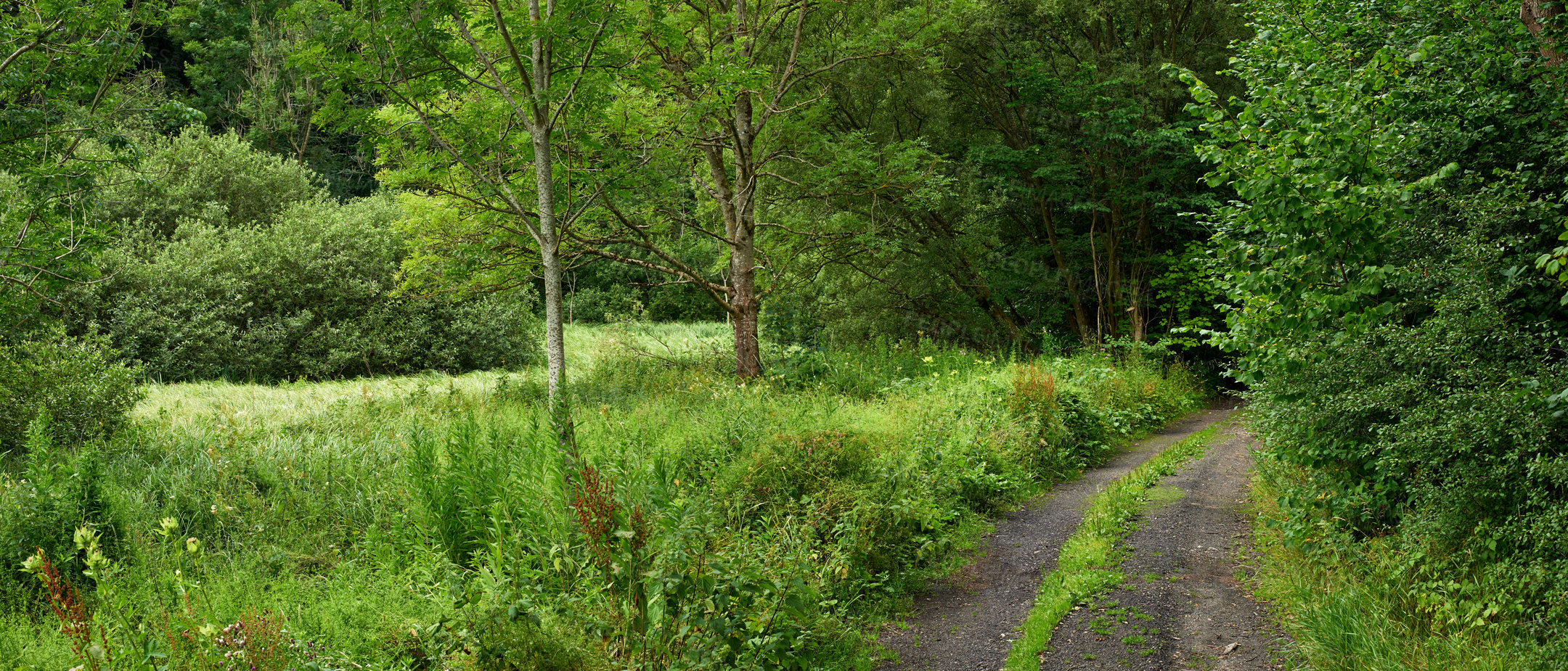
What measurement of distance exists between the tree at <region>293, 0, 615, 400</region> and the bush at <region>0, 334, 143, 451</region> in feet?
9.90

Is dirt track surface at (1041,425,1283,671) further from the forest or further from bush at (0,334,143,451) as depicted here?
bush at (0,334,143,451)

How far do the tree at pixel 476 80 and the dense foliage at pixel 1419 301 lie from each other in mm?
4459

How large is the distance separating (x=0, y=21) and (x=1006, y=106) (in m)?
13.6

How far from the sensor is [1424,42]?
4.43m

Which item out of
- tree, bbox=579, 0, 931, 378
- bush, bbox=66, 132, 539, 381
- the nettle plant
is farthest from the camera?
Answer: bush, bbox=66, 132, 539, 381

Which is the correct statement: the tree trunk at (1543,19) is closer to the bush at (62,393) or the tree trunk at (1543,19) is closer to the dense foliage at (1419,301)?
→ the dense foliage at (1419,301)

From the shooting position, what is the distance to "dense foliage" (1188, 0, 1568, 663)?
3.83 metres

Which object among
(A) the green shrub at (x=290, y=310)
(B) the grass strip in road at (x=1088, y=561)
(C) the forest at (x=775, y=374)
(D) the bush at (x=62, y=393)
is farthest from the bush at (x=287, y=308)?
(B) the grass strip in road at (x=1088, y=561)

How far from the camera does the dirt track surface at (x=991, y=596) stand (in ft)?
15.4

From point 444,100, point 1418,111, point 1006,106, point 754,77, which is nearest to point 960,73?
point 1006,106

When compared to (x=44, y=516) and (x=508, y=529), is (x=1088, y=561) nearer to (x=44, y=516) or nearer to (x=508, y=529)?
(x=508, y=529)

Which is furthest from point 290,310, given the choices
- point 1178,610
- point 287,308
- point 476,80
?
point 1178,610

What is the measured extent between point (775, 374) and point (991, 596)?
640 centimetres

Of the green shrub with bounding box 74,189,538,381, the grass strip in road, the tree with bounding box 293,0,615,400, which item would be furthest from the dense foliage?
the green shrub with bounding box 74,189,538,381
